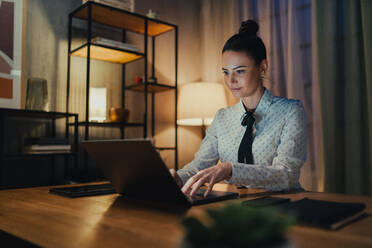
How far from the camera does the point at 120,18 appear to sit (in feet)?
8.03

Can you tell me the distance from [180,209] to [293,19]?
2364mm

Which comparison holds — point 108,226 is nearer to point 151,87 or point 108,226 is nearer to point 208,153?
point 208,153

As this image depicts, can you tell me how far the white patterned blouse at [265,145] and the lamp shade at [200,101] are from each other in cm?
97

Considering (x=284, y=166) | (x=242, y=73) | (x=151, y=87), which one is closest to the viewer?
(x=284, y=166)

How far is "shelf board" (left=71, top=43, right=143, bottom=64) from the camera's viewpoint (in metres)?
2.28

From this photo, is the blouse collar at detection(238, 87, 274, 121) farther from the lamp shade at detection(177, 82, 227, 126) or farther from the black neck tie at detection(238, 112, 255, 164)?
the lamp shade at detection(177, 82, 227, 126)

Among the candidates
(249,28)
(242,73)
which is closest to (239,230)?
(242,73)

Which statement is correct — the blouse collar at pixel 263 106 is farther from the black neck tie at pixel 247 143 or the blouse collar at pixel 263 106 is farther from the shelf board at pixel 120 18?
the shelf board at pixel 120 18

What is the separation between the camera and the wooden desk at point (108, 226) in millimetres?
485

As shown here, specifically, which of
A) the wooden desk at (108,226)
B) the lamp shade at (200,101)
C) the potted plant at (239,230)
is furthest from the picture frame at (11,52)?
the potted plant at (239,230)

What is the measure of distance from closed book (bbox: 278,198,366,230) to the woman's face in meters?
0.91

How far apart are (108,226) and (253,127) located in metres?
1.03

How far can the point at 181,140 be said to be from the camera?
3189 millimetres

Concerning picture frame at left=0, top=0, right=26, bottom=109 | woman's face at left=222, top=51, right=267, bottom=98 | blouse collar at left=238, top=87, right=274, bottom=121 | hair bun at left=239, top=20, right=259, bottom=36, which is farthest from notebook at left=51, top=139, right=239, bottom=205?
picture frame at left=0, top=0, right=26, bottom=109
